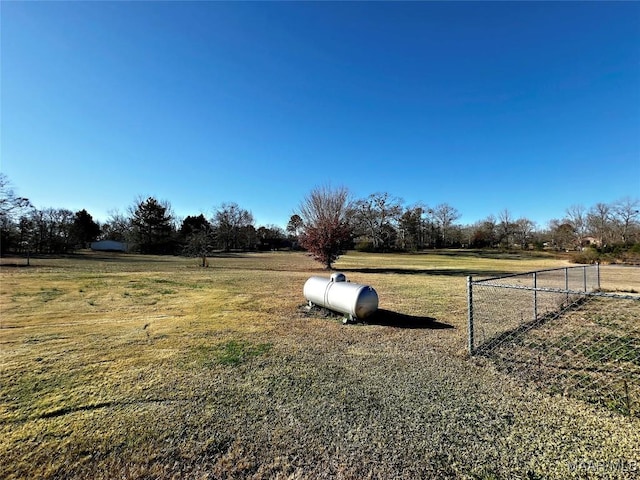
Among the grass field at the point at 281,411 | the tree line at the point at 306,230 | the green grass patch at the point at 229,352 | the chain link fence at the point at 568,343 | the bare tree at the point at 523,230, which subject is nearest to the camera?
the grass field at the point at 281,411

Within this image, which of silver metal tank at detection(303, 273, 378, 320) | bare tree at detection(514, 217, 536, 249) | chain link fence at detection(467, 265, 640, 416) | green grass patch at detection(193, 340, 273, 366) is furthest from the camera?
bare tree at detection(514, 217, 536, 249)

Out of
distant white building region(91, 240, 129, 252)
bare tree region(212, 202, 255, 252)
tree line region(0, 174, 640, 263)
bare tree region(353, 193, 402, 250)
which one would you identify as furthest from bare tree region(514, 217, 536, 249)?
distant white building region(91, 240, 129, 252)

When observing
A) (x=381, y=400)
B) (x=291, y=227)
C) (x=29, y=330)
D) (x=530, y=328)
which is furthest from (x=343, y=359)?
(x=291, y=227)

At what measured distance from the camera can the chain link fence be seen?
3909 millimetres

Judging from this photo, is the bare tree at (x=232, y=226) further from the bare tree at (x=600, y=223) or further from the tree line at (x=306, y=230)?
the bare tree at (x=600, y=223)

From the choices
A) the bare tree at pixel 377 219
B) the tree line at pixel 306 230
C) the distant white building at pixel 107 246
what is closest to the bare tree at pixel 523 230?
the tree line at pixel 306 230

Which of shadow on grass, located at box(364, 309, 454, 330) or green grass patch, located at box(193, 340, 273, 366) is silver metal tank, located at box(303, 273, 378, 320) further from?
green grass patch, located at box(193, 340, 273, 366)

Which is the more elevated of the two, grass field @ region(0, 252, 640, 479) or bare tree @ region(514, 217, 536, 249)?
bare tree @ region(514, 217, 536, 249)

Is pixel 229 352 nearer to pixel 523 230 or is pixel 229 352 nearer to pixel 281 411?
pixel 281 411

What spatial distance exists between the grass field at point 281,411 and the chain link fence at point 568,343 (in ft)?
1.39

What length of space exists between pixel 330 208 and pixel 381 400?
23.4 metres

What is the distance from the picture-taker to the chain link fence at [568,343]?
391 cm

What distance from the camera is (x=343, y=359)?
192 inches

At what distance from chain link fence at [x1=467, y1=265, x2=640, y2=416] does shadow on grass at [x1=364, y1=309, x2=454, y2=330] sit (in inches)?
34.9
